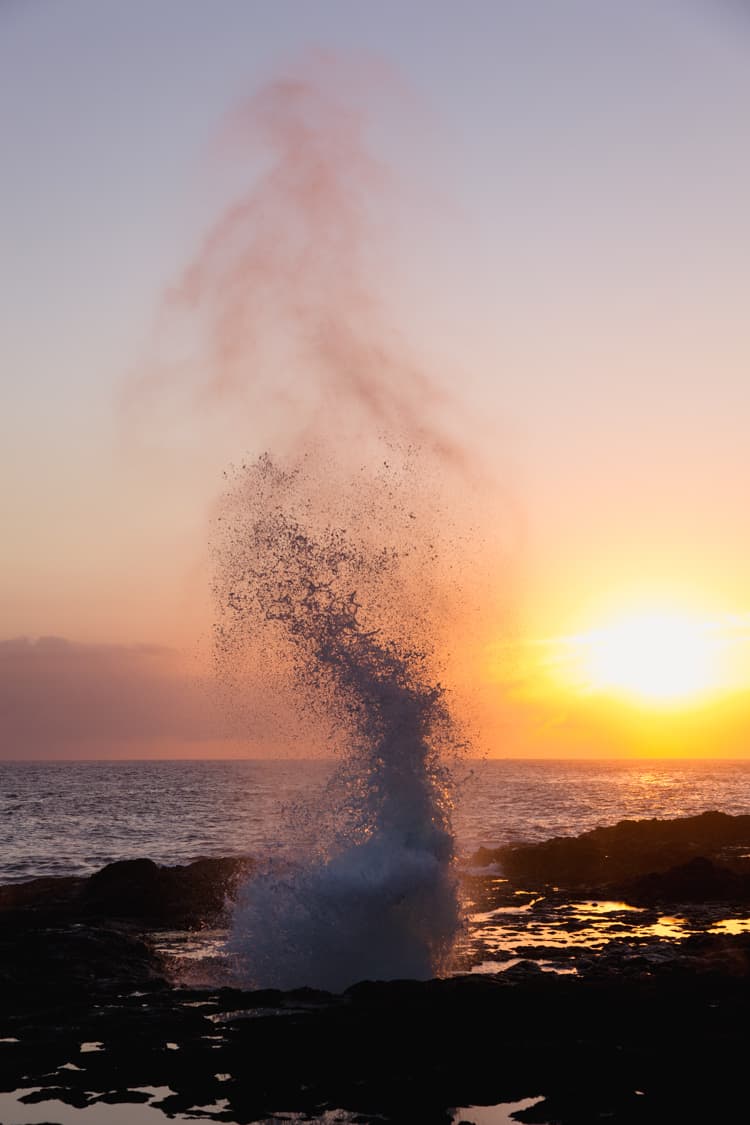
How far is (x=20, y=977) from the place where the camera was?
617 inches

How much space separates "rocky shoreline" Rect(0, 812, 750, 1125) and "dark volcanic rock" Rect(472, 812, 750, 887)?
7347 millimetres

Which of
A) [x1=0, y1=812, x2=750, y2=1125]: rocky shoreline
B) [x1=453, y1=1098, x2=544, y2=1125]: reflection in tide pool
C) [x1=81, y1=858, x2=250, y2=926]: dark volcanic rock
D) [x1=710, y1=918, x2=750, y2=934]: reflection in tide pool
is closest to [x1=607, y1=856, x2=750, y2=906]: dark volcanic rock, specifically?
[x1=0, y1=812, x2=750, y2=1125]: rocky shoreline

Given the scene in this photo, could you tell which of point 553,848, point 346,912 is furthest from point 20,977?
point 553,848

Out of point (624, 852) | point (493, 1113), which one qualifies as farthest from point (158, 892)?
point (493, 1113)

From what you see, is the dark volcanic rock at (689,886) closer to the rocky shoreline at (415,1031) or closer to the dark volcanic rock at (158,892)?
the rocky shoreline at (415,1031)

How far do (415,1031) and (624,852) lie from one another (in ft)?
65.0

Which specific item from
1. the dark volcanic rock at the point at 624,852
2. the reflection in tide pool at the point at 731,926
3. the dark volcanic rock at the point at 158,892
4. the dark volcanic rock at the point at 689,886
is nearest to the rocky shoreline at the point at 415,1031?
the reflection in tide pool at the point at 731,926

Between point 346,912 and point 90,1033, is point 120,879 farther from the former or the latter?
point 90,1033

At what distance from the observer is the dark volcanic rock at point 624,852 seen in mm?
28016

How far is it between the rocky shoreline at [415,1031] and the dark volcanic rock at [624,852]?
7347 millimetres

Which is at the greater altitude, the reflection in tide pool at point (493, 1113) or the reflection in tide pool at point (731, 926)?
the reflection in tide pool at point (493, 1113)

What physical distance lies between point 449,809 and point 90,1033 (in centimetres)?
884

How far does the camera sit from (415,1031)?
1230 centimetres

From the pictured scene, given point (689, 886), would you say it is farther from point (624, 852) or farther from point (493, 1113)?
point (493, 1113)
